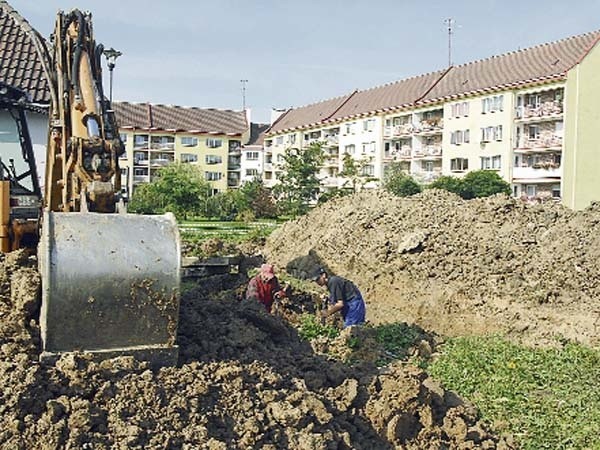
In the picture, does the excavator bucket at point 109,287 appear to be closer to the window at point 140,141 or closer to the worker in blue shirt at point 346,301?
the worker in blue shirt at point 346,301

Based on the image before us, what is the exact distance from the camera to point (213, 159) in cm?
7394

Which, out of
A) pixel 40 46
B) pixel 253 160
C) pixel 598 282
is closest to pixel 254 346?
pixel 40 46

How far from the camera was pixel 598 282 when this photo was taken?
1109cm

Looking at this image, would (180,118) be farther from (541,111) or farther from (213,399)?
(213,399)

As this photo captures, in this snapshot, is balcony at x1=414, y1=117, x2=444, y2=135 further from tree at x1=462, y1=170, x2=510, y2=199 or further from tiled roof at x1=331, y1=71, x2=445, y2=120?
tree at x1=462, y1=170, x2=510, y2=199

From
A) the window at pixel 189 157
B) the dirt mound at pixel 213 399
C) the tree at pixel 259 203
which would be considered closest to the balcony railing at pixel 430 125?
the tree at pixel 259 203

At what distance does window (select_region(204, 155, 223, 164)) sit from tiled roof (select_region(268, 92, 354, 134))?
26.6ft

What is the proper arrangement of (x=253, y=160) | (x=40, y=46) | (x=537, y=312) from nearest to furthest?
(x=40, y=46) → (x=537, y=312) → (x=253, y=160)

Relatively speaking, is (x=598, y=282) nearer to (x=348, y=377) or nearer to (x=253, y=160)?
(x=348, y=377)

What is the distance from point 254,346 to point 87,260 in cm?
165

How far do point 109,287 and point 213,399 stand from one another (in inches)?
→ 39.4

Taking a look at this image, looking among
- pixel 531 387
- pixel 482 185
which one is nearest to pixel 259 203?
pixel 482 185

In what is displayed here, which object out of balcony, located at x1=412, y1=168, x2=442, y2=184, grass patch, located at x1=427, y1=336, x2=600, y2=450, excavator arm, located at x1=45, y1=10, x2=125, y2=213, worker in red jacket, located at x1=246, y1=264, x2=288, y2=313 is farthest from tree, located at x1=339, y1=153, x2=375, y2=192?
excavator arm, located at x1=45, y1=10, x2=125, y2=213

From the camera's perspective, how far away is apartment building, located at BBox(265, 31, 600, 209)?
39188mm
